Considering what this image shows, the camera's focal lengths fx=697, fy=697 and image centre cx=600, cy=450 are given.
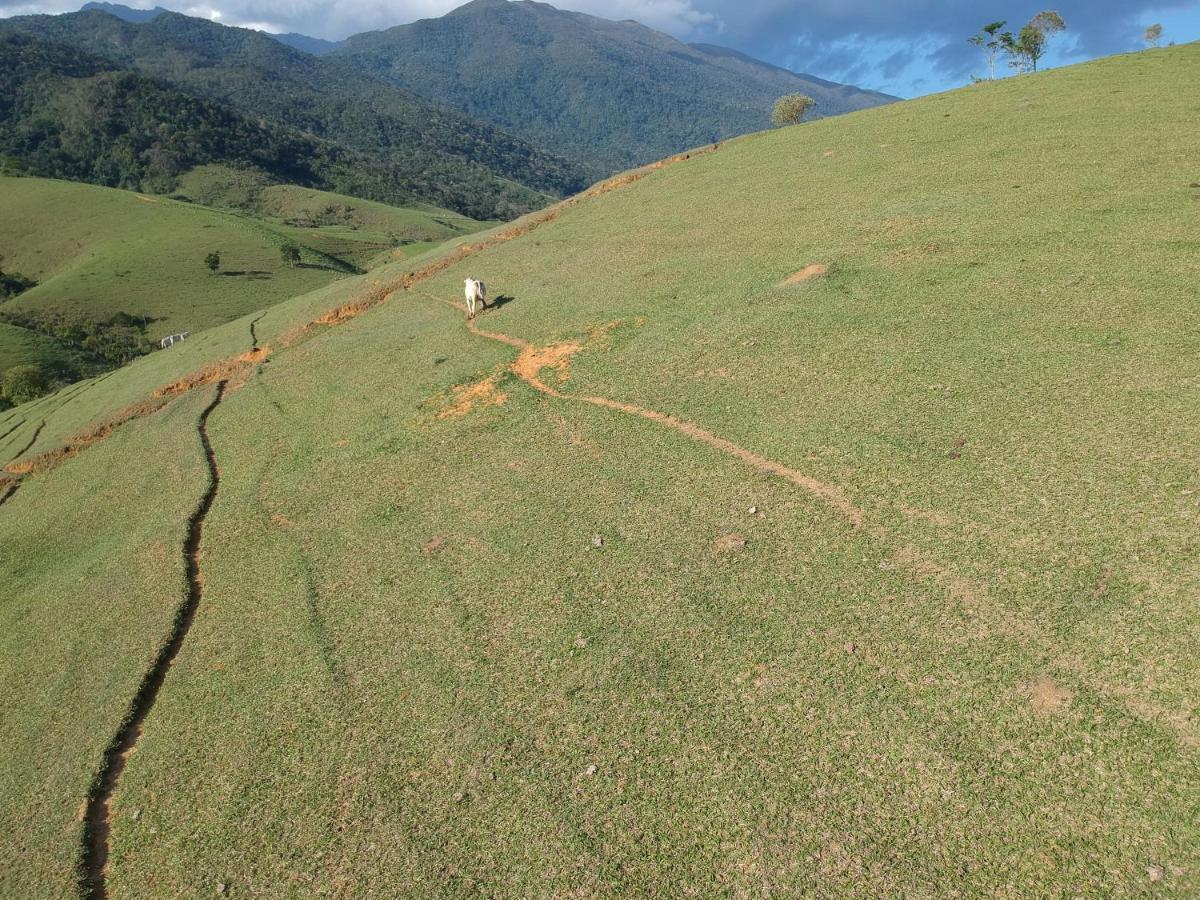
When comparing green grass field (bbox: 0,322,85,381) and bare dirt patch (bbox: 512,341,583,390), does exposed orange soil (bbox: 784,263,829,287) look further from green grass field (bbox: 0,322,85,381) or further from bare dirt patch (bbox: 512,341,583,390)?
green grass field (bbox: 0,322,85,381)

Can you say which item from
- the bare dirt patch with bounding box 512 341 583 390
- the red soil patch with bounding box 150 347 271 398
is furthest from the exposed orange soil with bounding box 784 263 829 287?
the red soil patch with bounding box 150 347 271 398

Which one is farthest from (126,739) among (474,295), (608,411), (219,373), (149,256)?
(149,256)

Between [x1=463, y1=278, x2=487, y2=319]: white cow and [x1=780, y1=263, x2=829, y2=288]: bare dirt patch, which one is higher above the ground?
[x1=780, y1=263, x2=829, y2=288]: bare dirt patch

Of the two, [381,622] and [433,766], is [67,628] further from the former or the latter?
[433,766]

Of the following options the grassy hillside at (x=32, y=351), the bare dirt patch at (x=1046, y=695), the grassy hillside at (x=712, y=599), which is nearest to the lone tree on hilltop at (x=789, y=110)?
the grassy hillside at (x=712, y=599)

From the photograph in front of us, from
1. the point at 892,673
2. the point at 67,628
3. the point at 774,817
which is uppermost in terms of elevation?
the point at 892,673

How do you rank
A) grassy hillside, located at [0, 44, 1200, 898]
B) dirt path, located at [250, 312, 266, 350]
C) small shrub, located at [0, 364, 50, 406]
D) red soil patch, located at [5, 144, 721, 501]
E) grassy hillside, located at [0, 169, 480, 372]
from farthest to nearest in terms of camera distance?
grassy hillside, located at [0, 169, 480, 372] → small shrub, located at [0, 364, 50, 406] → dirt path, located at [250, 312, 266, 350] → red soil patch, located at [5, 144, 721, 501] → grassy hillside, located at [0, 44, 1200, 898]

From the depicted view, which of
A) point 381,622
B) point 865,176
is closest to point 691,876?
point 381,622
